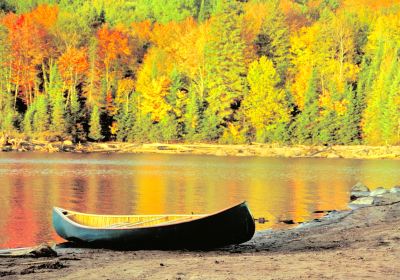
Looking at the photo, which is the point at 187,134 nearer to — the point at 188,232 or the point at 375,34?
the point at 375,34

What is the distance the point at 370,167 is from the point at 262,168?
8.76m

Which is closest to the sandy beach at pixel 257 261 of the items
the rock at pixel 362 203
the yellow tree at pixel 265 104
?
the rock at pixel 362 203

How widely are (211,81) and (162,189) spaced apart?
46.0 metres

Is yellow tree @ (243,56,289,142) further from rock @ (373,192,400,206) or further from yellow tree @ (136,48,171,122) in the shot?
rock @ (373,192,400,206)

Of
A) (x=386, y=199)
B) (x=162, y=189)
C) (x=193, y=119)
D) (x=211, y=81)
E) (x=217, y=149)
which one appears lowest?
(x=162, y=189)

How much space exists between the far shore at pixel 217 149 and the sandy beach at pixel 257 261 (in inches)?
2094

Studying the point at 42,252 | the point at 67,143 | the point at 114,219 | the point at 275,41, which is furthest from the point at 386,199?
the point at 275,41

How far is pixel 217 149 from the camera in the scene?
76.6m

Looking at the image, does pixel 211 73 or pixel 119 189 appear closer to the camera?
pixel 119 189

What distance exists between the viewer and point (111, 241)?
51.7 ft

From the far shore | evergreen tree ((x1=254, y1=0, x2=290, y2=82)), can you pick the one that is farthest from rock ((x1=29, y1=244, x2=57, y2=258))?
evergreen tree ((x1=254, y1=0, x2=290, y2=82))

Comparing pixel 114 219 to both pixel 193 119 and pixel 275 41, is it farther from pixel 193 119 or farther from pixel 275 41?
pixel 275 41

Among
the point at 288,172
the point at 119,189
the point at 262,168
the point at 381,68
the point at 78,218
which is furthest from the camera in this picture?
the point at 381,68

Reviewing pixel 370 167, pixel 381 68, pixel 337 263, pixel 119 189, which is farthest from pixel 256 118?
pixel 337 263
